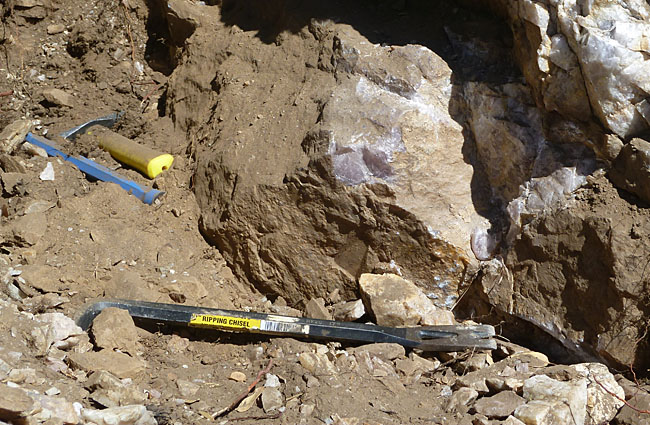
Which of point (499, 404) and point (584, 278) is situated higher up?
point (584, 278)

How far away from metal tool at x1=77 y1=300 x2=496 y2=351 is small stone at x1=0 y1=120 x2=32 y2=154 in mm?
1615

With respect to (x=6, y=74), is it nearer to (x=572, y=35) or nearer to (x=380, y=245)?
(x=380, y=245)

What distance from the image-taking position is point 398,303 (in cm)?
348

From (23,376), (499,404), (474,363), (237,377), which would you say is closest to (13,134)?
(23,376)

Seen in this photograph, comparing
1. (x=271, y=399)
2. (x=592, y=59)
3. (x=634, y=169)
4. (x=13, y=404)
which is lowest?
(x=271, y=399)

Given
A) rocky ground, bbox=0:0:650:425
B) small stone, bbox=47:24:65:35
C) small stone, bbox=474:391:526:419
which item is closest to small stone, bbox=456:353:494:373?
rocky ground, bbox=0:0:650:425

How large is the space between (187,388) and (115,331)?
1.40 feet

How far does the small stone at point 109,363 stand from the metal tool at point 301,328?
25 cm

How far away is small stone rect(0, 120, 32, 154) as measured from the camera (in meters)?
4.38

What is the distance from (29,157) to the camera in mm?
4398

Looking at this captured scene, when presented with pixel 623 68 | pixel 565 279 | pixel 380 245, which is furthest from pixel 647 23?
pixel 380 245

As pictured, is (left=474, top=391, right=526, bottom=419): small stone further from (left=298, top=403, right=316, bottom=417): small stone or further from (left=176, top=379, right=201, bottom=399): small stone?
(left=176, top=379, right=201, bottom=399): small stone

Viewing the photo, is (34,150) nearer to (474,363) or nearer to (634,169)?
(474,363)

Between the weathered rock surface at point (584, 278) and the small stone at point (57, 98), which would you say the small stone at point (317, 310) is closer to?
the weathered rock surface at point (584, 278)
